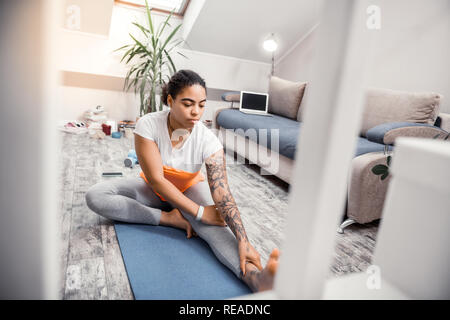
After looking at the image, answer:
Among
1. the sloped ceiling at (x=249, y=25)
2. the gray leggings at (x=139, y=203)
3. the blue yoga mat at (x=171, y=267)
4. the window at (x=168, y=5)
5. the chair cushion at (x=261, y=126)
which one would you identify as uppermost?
the window at (x=168, y=5)

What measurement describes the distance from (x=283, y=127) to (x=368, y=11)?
2256mm

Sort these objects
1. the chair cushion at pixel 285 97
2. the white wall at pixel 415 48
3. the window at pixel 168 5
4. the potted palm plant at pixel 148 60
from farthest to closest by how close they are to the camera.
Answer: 1. the window at pixel 168 5
2. the potted palm plant at pixel 148 60
3. the chair cushion at pixel 285 97
4. the white wall at pixel 415 48

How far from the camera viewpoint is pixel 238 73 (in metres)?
4.39

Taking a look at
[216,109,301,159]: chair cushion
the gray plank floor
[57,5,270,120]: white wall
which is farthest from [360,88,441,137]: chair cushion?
[57,5,270,120]: white wall

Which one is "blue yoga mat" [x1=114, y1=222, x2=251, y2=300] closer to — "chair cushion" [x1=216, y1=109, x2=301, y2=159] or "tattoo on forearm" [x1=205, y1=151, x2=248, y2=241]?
"tattoo on forearm" [x1=205, y1=151, x2=248, y2=241]

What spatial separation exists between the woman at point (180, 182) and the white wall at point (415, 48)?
1.86m

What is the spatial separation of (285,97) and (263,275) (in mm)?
2756

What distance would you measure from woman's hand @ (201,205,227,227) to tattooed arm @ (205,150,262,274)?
0.15ft

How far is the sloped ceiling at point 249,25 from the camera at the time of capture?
11.8ft

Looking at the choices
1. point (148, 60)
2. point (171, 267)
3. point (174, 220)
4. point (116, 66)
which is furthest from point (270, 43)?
point (171, 267)

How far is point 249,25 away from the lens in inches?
152

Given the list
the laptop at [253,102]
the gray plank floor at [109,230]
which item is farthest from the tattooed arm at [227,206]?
the laptop at [253,102]

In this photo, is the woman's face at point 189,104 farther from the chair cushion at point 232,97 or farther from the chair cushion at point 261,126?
the chair cushion at point 232,97
